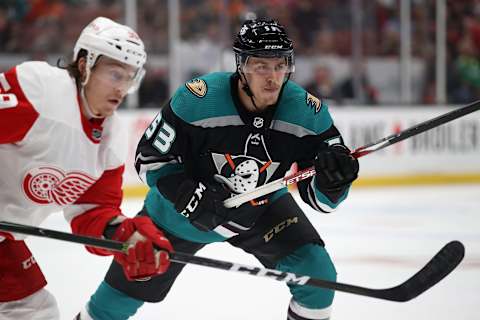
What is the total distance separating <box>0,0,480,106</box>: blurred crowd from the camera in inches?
243

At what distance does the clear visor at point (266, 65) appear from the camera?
7.48 feet

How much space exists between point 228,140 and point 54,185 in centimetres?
52

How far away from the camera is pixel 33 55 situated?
6.11 m

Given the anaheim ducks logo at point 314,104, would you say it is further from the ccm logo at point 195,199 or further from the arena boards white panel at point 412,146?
the arena boards white panel at point 412,146

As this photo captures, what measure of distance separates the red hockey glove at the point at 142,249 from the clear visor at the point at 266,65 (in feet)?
1.73

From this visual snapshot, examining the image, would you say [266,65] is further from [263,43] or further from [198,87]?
[198,87]

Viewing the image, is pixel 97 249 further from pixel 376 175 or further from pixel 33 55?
pixel 376 175

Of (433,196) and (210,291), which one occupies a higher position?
(210,291)

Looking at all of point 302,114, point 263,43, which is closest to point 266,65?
point 263,43

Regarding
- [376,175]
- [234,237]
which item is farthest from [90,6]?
[234,237]

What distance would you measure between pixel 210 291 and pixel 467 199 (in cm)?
324

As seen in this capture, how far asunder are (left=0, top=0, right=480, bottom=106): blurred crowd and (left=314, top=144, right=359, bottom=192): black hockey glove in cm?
433

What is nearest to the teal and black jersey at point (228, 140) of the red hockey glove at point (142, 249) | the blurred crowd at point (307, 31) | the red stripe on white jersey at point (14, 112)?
the red hockey glove at point (142, 249)

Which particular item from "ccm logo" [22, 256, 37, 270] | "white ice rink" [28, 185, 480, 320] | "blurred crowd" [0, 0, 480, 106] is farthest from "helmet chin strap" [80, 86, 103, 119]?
"blurred crowd" [0, 0, 480, 106]
